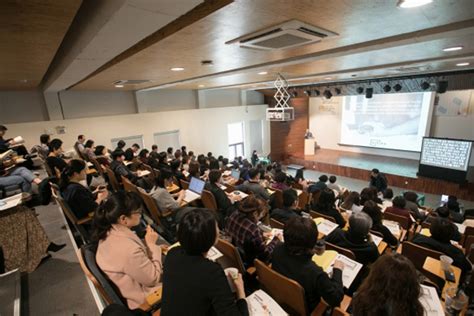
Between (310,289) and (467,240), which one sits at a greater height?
(310,289)

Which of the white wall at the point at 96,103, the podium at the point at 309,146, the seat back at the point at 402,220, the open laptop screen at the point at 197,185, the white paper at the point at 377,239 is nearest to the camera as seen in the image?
the white paper at the point at 377,239

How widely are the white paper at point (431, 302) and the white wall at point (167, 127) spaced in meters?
7.65

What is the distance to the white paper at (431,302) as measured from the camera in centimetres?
151

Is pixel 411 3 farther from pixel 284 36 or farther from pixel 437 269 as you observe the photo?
pixel 437 269

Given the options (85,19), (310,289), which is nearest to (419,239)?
(310,289)

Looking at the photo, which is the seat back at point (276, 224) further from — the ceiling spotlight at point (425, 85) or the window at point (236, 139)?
the window at point (236, 139)

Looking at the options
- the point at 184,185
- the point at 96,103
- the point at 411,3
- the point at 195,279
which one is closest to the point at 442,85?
the point at 411,3

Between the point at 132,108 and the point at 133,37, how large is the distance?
6.81 meters

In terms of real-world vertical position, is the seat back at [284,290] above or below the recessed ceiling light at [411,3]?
below

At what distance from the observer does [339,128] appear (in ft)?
35.4

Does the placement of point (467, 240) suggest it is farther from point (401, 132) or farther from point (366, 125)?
point (366, 125)

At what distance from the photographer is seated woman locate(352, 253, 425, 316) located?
3.76ft

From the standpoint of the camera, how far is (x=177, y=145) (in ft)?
27.5

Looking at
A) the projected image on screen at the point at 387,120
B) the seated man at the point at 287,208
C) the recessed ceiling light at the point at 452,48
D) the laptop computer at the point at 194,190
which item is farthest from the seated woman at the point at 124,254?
the projected image on screen at the point at 387,120
